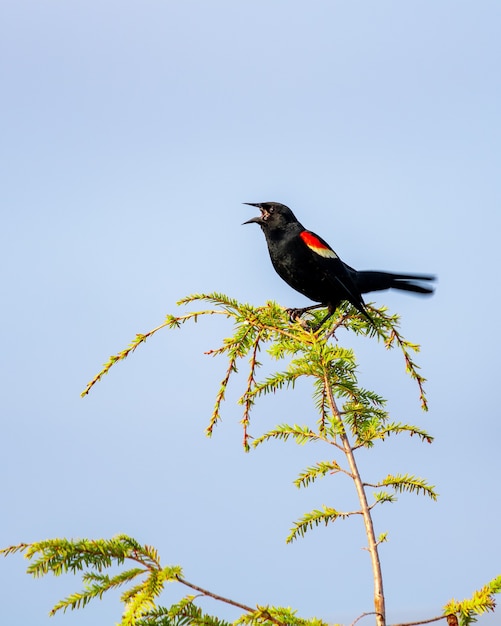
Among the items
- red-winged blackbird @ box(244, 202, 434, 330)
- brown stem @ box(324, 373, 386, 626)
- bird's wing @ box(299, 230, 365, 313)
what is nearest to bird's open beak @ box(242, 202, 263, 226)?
red-winged blackbird @ box(244, 202, 434, 330)

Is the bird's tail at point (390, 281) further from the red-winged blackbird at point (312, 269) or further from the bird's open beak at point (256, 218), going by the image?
the bird's open beak at point (256, 218)

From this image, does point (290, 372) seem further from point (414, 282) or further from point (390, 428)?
point (414, 282)

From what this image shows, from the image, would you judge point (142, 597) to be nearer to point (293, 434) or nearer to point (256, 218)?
point (293, 434)

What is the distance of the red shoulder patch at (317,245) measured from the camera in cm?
605

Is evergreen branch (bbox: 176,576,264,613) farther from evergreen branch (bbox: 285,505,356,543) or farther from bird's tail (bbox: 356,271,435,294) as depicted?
bird's tail (bbox: 356,271,435,294)

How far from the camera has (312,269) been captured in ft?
19.8

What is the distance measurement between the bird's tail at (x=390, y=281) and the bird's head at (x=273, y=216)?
81 cm

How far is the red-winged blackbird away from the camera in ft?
19.4

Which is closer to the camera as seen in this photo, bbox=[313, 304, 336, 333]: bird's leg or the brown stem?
the brown stem

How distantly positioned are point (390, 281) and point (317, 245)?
3.23ft

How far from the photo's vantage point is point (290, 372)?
3938 millimetres

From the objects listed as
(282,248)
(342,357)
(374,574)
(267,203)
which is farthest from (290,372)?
(267,203)

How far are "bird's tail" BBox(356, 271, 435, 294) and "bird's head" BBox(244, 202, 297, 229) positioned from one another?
2.66ft

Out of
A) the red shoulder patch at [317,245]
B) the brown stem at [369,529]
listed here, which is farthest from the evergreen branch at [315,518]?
the red shoulder patch at [317,245]
